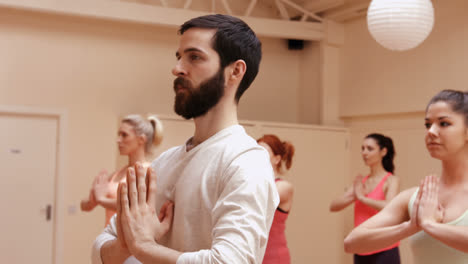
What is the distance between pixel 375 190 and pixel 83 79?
2961 mm

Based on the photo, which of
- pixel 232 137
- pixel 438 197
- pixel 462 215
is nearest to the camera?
pixel 232 137

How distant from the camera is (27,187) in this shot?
489 centimetres

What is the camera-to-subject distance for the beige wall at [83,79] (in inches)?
193

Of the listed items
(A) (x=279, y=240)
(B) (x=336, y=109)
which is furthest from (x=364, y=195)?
(B) (x=336, y=109)

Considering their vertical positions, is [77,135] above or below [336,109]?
below

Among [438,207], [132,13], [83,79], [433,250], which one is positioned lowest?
[433,250]

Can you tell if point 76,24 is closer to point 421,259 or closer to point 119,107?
point 119,107

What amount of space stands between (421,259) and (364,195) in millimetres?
2483

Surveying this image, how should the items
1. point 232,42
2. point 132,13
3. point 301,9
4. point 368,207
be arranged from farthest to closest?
1. point 301,9
2. point 132,13
3. point 368,207
4. point 232,42

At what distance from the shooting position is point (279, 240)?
3074 millimetres

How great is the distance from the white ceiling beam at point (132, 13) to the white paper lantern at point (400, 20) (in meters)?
2.09

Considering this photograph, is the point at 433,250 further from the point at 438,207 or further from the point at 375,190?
the point at 375,190

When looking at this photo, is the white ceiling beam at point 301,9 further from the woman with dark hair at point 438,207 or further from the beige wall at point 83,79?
the woman with dark hair at point 438,207

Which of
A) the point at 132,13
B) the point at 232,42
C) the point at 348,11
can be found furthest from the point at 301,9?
the point at 232,42
